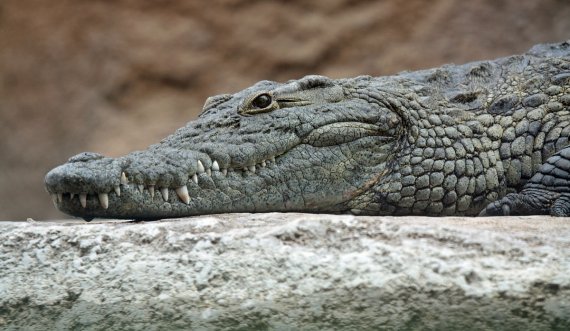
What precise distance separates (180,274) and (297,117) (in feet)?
4.49

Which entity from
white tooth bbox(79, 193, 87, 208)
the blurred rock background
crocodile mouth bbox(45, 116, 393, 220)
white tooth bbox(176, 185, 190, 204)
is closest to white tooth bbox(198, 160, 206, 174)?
crocodile mouth bbox(45, 116, 393, 220)

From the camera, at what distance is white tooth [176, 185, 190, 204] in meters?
3.07

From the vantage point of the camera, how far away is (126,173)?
2977 mm

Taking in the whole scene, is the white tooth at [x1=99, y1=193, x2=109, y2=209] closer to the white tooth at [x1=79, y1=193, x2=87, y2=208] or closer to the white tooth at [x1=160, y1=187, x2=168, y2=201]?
the white tooth at [x1=79, y1=193, x2=87, y2=208]

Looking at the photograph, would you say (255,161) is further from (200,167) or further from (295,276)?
(295,276)

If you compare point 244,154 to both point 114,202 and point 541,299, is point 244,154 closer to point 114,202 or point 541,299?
point 114,202

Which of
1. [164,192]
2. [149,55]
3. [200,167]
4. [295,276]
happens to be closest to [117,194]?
[164,192]

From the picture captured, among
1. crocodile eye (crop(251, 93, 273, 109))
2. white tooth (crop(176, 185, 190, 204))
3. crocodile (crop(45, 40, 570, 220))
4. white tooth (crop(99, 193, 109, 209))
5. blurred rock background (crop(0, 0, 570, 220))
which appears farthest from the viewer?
blurred rock background (crop(0, 0, 570, 220))

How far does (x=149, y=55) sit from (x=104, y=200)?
459 centimetres

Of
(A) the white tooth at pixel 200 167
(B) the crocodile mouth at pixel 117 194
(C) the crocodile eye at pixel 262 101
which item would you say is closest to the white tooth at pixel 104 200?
(B) the crocodile mouth at pixel 117 194

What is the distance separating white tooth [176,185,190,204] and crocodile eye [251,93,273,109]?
27.2 inches

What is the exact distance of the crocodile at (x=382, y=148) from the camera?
323 cm

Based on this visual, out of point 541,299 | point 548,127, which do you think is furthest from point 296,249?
point 548,127

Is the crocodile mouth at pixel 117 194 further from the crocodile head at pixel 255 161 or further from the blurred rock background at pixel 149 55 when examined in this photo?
the blurred rock background at pixel 149 55
